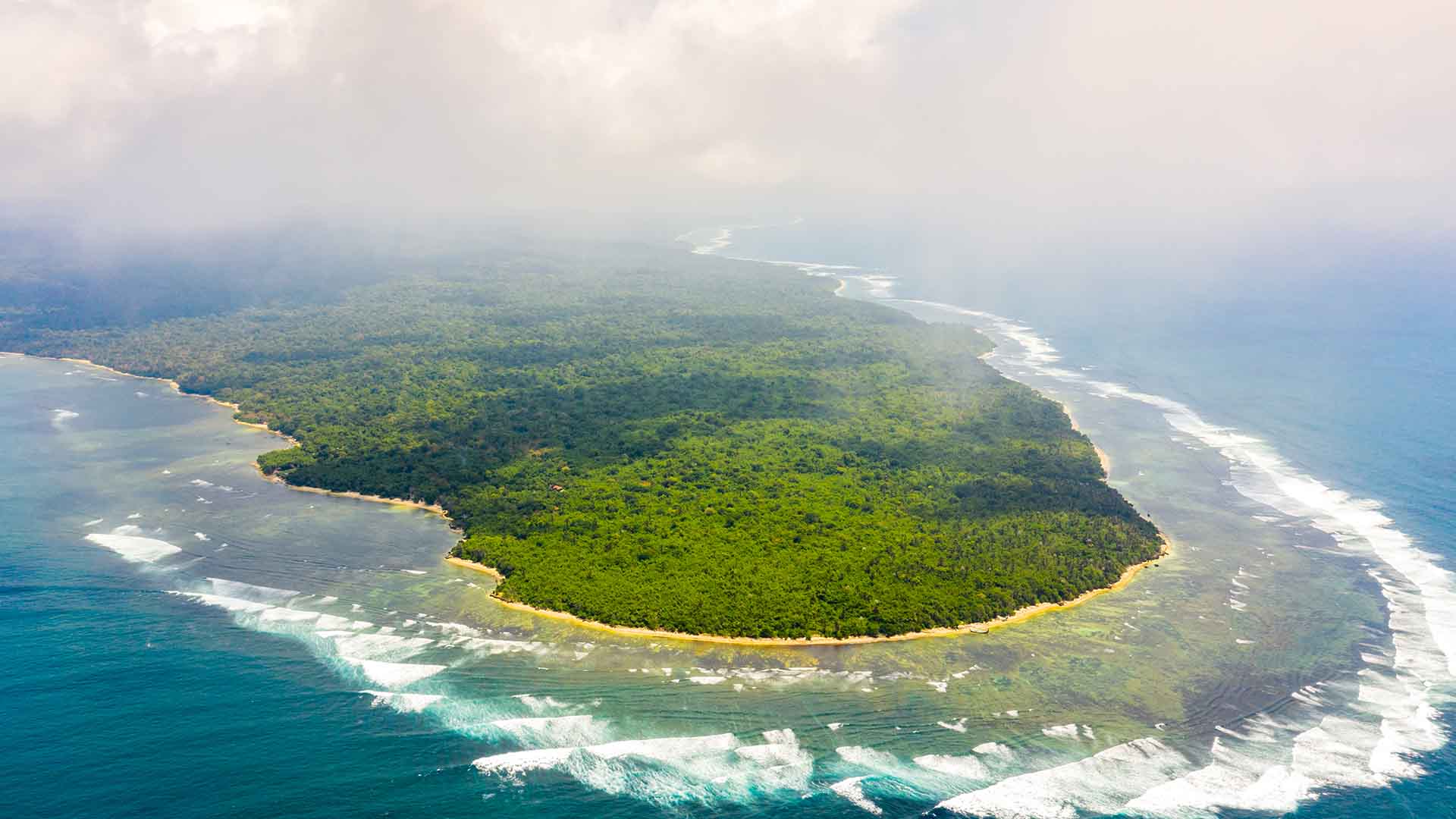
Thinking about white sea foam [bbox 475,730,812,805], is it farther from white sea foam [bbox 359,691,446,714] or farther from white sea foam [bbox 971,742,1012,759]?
white sea foam [bbox 971,742,1012,759]

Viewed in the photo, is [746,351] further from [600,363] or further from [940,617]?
[940,617]

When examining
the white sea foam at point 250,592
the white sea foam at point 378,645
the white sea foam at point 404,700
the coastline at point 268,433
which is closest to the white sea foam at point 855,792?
the white sea foam at point 404,700

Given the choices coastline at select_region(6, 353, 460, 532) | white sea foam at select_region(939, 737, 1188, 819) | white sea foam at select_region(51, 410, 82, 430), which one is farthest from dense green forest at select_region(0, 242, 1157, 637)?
white sea foam at select_region(51, 410, 82, 430)

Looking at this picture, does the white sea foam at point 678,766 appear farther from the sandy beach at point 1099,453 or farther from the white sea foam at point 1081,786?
the sandy beach at point 1099,453

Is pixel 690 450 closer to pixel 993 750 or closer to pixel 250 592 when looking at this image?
pixel 250 592

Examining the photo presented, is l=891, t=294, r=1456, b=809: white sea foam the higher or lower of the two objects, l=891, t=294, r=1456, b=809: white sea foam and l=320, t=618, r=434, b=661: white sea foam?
the higher

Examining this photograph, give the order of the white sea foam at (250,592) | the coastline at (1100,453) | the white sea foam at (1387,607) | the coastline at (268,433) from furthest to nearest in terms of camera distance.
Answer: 1. the coastline at (1100,453)
2. the coastline at (268,433)
3. the white sea foam at (250,592)
4. the white sea foam at (1387,607)
